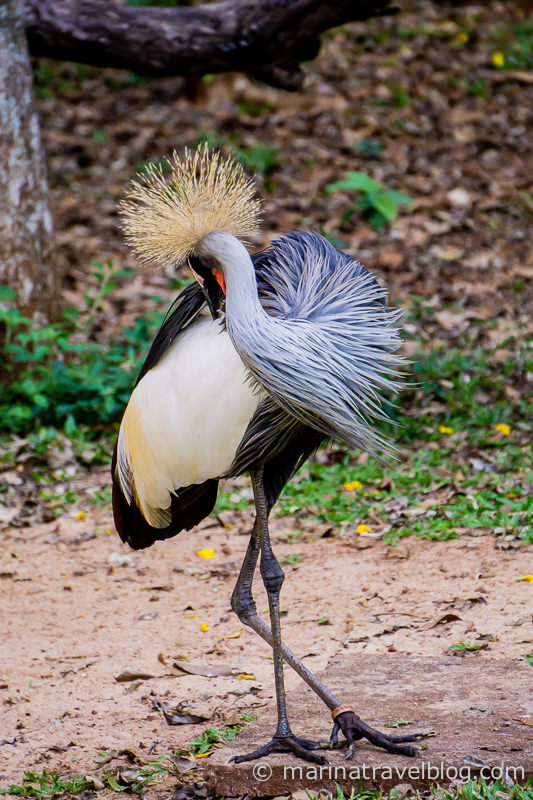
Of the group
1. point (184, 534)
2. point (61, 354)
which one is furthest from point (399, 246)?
point (184, 534)

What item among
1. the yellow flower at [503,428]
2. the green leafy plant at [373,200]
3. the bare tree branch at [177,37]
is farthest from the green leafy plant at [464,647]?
the green leafy plant at [373,200]

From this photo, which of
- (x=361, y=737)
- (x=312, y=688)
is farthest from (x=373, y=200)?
(x=361, y=737)

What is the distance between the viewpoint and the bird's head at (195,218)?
9.70ft

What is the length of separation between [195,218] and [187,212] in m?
0.04

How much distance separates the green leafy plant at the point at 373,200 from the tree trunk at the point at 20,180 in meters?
2.36

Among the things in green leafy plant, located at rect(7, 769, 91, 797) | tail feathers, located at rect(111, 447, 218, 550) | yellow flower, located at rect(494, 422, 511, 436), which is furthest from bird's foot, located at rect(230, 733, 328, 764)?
yellow flower, located at rect(494, 422, 511, 436)

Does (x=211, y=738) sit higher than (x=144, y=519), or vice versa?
(x=144, y=519)

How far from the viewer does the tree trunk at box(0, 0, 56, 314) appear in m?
5.53

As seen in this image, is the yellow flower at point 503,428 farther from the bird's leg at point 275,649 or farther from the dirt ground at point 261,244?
the bird's leg at point 275,649

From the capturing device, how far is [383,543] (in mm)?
4562

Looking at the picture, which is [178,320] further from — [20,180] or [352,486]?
[20,180]

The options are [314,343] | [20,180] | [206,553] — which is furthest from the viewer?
[20,180]

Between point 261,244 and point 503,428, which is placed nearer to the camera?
point 503,428

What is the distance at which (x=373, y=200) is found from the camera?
7297 mm
